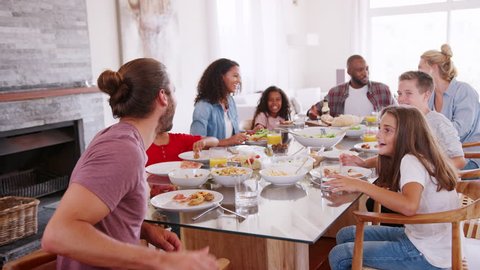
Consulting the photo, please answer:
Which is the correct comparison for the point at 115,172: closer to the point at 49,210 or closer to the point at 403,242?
the point at 403,242

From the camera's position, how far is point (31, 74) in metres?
3.38

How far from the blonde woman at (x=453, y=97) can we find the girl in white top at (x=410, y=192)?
4.82ft

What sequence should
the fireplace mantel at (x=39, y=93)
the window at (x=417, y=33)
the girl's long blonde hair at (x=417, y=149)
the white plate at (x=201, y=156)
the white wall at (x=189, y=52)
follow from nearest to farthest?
the girl's long blonde hair at (x=417, y=149) < the white plate at (x=201, y=156) < the fireplace mantel at (x=39, y=93) < the white wall at (x=189, y=52) < the window at (x=417, y=33)

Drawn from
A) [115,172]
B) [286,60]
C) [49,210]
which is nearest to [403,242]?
[115,172]

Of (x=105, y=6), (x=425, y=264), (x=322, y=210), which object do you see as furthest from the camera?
(x=105, y=6)

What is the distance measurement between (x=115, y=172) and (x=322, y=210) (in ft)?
2.44

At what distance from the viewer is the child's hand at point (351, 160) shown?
7.29 feet

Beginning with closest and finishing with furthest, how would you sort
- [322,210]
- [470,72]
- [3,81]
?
[322,210]
[3,81]
[470,72]

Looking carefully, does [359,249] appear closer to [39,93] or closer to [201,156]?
[201,156]

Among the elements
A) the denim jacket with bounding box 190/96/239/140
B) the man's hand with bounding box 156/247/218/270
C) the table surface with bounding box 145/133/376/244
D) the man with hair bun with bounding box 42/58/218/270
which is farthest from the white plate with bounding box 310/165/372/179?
the denim jacket with bounding box 190/96/239/140

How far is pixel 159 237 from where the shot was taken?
1.58 meters

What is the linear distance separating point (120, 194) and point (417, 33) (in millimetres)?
7888

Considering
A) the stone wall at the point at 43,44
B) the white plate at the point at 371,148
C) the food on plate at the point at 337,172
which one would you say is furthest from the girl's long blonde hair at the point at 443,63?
the stone wall at the point at 43,44

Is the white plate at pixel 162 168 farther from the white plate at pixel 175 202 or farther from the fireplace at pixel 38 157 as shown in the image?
the fireplace at pixel 38 157
